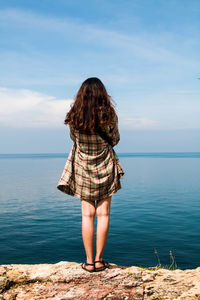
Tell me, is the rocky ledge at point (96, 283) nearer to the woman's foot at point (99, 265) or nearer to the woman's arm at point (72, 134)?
the woman's foot at point (99, 265)

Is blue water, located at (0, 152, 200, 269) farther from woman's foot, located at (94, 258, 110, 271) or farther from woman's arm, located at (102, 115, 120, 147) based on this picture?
woman's arm, located at (102, 115, 120, 147)

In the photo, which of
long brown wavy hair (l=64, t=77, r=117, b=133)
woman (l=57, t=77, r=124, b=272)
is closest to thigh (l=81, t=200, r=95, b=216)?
woman (l=57, t=77, r=124, b=272)

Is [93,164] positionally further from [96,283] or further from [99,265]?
[96,283]

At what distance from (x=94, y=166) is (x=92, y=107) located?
2.84 ft

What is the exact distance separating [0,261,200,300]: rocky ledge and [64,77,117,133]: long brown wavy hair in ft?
6.83

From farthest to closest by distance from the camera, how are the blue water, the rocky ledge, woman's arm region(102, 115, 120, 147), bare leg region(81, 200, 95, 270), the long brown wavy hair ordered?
the blue water
bare leg region(81, 200, 95, 270)
woman's arm region(102, 115, 120, 147)
the long brown wavy hair
the rocky ledge

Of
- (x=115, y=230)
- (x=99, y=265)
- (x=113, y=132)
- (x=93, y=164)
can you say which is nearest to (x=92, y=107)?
(x=113, y=132)

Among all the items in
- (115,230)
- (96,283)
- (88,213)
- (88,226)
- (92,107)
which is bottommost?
(115,230)

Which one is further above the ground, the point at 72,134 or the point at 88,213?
the point at 72,134

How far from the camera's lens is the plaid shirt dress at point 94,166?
4352mm

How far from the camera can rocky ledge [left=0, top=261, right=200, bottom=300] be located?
3875mm

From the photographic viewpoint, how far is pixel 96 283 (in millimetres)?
4086

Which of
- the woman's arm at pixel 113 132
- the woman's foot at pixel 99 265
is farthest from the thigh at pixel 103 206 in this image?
the woman's arm at pixel 113 132

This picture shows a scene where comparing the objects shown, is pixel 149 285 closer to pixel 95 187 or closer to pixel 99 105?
pixel 95 187
